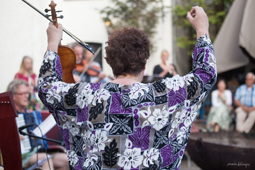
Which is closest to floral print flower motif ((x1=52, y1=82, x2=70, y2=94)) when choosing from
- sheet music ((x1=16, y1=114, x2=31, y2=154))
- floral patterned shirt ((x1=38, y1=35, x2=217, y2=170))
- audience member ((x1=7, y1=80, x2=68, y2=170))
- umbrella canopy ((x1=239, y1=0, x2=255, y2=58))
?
floral patterned shirt ((x1=38, y1=35, x2=217, y2=170))

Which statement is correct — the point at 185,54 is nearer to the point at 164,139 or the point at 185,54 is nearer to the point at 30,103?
the point at 30,103

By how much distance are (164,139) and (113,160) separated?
28 cm

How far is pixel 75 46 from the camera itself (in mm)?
6285

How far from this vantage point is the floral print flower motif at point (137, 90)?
63.9 inches

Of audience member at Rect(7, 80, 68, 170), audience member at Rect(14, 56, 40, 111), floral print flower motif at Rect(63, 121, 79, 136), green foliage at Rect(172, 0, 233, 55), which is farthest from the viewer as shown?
green foliage at Rect(172, 0, 233, 55)

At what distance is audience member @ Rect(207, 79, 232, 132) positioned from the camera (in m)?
7.12

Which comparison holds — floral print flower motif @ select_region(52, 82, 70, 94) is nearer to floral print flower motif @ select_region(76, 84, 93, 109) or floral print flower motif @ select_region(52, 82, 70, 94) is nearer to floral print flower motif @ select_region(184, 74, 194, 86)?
floral print flower motif @ select_region(76, 84, 93, 109)

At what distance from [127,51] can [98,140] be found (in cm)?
48

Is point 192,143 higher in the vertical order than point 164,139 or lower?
lower

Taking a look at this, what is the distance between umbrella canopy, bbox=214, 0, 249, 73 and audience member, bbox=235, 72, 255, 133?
499 millimetres

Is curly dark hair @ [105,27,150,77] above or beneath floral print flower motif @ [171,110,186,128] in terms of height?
above

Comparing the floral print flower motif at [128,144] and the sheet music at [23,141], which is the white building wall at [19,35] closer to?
the sheet music at [23,141]

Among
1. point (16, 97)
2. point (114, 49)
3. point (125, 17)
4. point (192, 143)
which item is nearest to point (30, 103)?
point (16, 97)

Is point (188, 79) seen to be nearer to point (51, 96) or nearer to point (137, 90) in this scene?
point (137, 90)
